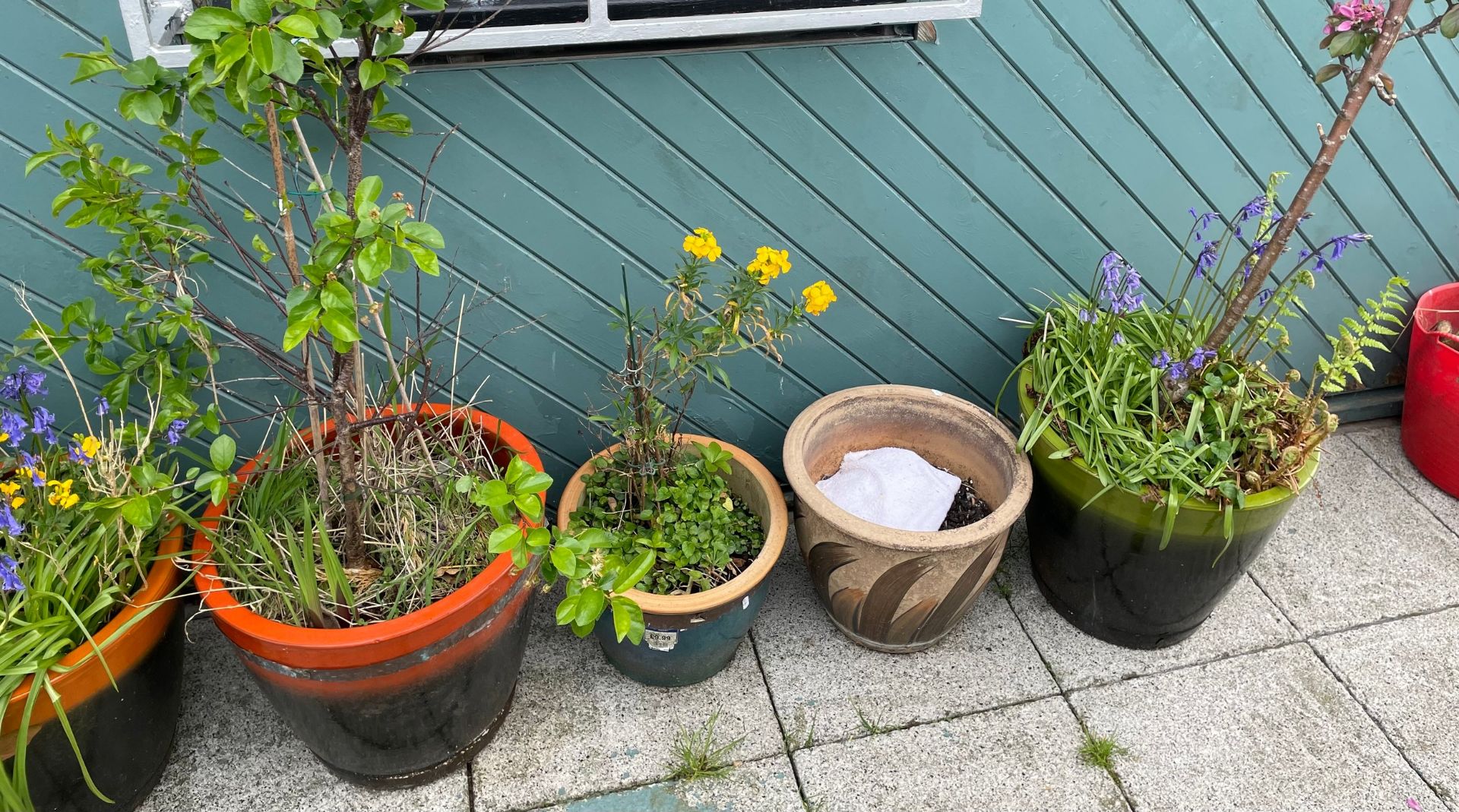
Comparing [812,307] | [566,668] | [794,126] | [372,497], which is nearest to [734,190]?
[794,126]

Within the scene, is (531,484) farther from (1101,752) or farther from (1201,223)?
(1201,223)

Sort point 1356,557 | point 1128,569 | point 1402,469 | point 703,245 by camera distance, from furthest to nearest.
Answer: point 1402,469 < point 1356,557 < point 1128,569 < point 703,245

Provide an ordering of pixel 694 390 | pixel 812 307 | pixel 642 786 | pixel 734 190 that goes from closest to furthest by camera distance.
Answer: pixel 812 307
pixel 642 786
pixel 734 190
pixel 694 390

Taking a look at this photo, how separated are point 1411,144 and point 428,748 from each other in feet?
10.2

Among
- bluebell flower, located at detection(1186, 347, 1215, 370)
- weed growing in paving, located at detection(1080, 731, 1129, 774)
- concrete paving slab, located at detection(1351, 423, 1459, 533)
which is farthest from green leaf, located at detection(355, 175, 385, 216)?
concrete paving slab, located at detection(1351, 423, 1459, 533)

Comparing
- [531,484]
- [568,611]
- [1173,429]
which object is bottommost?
[1173,429]

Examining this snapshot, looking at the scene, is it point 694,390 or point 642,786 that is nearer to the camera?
point 642,786

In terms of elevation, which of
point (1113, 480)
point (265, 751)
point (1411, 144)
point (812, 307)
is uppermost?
point (1411, 144)

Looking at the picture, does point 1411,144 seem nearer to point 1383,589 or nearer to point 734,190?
point 1383,589

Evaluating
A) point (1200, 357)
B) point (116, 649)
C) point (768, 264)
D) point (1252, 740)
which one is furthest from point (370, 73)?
point (1252, 740)

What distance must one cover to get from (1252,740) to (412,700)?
198 centimetres

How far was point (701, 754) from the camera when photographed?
2.18 meters

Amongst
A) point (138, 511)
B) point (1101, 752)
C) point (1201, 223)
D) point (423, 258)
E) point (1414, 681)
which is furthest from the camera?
point (1201, 223)

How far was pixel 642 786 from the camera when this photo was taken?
214cm
